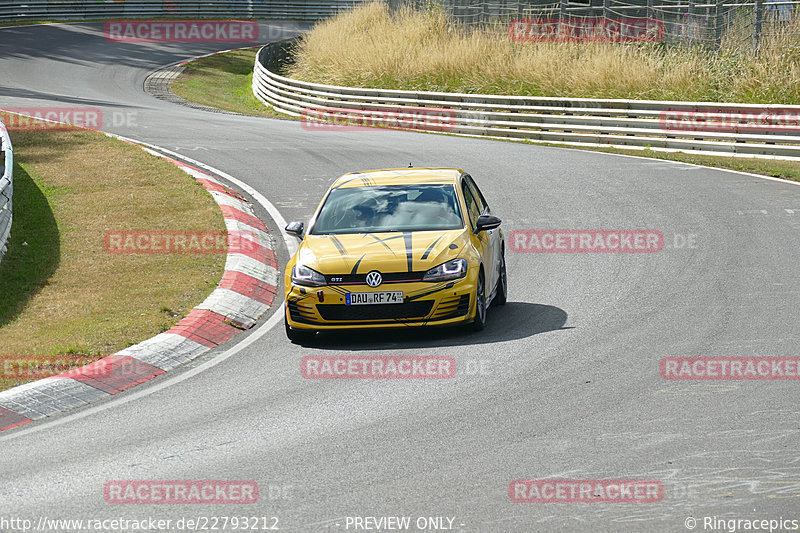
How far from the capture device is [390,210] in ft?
35.8

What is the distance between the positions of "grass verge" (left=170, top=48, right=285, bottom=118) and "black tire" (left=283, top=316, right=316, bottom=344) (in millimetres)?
24960

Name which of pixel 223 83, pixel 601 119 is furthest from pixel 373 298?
pixel 223 83

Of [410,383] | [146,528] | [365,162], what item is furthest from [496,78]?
[146,528]

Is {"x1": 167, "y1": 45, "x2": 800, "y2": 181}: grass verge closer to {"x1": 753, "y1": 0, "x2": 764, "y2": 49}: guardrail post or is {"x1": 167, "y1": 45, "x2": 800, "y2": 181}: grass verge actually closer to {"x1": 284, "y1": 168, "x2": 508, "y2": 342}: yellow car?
{"x1": 753, "y1": 0, "x2": 764, "y2": 49}: guardrail post

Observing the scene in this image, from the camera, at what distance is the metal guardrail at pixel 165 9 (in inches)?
2255

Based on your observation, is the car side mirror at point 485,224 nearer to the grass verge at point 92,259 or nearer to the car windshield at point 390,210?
the car windshield at point 390,210

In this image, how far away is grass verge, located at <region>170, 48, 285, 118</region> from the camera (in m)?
38.0

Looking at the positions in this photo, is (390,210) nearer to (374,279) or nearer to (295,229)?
(295,229)

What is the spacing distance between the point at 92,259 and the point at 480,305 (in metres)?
5.69

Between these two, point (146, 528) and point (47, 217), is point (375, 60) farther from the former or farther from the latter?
point (146, 528)

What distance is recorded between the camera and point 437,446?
22.5 feet

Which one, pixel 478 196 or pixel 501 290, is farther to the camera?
pixel 478 196

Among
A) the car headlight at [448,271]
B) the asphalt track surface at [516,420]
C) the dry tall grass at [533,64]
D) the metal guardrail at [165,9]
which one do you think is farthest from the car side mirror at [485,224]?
the metal guardrail at [165,9]

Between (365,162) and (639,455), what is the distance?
A: 15525 mm
